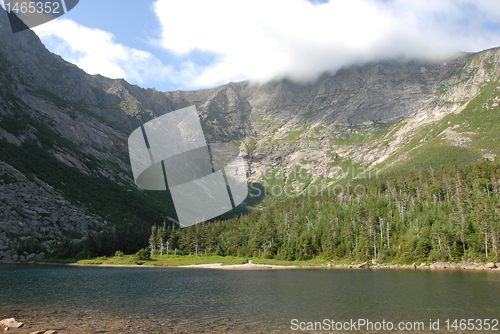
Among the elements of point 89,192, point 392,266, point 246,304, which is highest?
point 89,192

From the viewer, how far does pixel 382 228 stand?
9119cm

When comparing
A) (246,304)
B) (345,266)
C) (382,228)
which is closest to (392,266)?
(345,266)

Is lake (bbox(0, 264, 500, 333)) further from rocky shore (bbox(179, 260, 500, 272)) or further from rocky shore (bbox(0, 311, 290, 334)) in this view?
rocky shore (bbox(179, 260, 500, 272))

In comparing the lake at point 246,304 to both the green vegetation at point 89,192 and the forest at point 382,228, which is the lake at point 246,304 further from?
the green vegetation at point 89,192

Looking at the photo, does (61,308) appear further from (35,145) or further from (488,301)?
(35,145)

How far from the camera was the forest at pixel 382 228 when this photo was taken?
75125 mm

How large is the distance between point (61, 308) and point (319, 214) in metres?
90.8

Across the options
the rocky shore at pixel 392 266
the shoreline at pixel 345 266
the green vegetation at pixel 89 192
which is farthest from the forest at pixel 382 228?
the green vegetation at pixel 89 192

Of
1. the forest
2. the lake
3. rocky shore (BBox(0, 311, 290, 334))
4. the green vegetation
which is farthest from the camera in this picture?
the green vegetation

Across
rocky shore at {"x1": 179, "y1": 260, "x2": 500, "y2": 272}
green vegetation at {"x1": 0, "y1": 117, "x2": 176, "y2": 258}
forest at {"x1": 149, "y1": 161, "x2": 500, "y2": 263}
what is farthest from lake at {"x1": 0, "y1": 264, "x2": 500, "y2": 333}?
green vegetation at {"x1": 0, "y1": 117, "x2": 176, "y2": 258}

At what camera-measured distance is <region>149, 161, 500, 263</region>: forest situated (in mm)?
75125

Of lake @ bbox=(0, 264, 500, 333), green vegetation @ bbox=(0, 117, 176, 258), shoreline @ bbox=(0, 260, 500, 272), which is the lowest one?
shoreline @ bbox=(0, 260, 500, 272)

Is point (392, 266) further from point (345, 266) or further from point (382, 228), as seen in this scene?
point (382, 228)

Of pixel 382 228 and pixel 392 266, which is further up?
pixel 382 228
